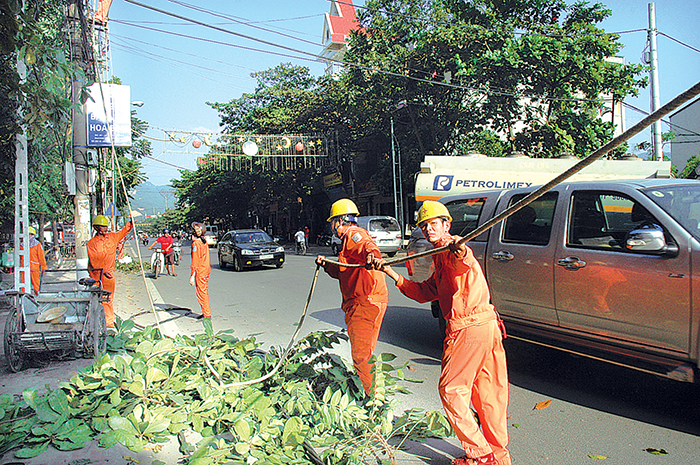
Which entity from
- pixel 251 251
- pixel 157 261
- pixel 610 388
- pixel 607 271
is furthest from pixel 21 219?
pixel 251 251

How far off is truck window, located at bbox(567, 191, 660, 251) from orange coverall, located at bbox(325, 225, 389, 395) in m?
1.89

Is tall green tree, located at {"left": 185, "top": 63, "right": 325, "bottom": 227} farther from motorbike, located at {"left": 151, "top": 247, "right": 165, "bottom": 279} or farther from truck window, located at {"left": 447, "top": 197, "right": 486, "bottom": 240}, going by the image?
truck window, located at {"left": 447, "top": 197, "right": 486, "bottom": 240}

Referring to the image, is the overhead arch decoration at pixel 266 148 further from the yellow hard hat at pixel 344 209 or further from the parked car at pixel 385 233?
the yellow hard hat at pixel 344 209

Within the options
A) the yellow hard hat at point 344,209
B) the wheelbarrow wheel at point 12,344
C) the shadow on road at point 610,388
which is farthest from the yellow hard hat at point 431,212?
the wheelbarrow wheel at point 12,344

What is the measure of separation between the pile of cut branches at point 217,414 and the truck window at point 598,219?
84.8 inches

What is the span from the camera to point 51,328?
573cm

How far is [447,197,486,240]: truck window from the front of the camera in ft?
20.0

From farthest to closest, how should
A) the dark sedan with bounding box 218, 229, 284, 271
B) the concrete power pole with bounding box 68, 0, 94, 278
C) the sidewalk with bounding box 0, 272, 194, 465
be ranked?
the dark sedan with bounding box 218, 229, 284, 271
the concrete power pole with bounding box 68, 0, 94, 278
the sidewalk with bounding box 0, 272, 194, 465

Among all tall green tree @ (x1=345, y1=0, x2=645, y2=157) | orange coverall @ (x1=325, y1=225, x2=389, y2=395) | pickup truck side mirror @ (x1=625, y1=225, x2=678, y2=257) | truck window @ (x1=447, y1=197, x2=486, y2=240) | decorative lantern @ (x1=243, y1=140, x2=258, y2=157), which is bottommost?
orange coverall @ (x1=325, y1=225, x2=389, y2=395)

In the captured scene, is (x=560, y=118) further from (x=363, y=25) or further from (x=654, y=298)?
(x=654, y=298)

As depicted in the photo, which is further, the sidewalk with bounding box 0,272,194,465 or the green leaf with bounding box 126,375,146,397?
the green leaf with bounding box 126,375,146,397

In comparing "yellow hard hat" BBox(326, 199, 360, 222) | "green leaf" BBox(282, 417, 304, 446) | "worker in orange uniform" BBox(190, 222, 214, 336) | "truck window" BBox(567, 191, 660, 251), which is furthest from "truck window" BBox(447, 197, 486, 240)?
"worker in orange uniform" BBox(190, 222, 214, 336)

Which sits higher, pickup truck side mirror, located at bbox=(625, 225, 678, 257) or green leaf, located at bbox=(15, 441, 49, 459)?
pickup truck side mirror, located at bbox=(625, 225, 678, 257)

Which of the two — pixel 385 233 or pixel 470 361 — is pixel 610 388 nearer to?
pixel 470 361
